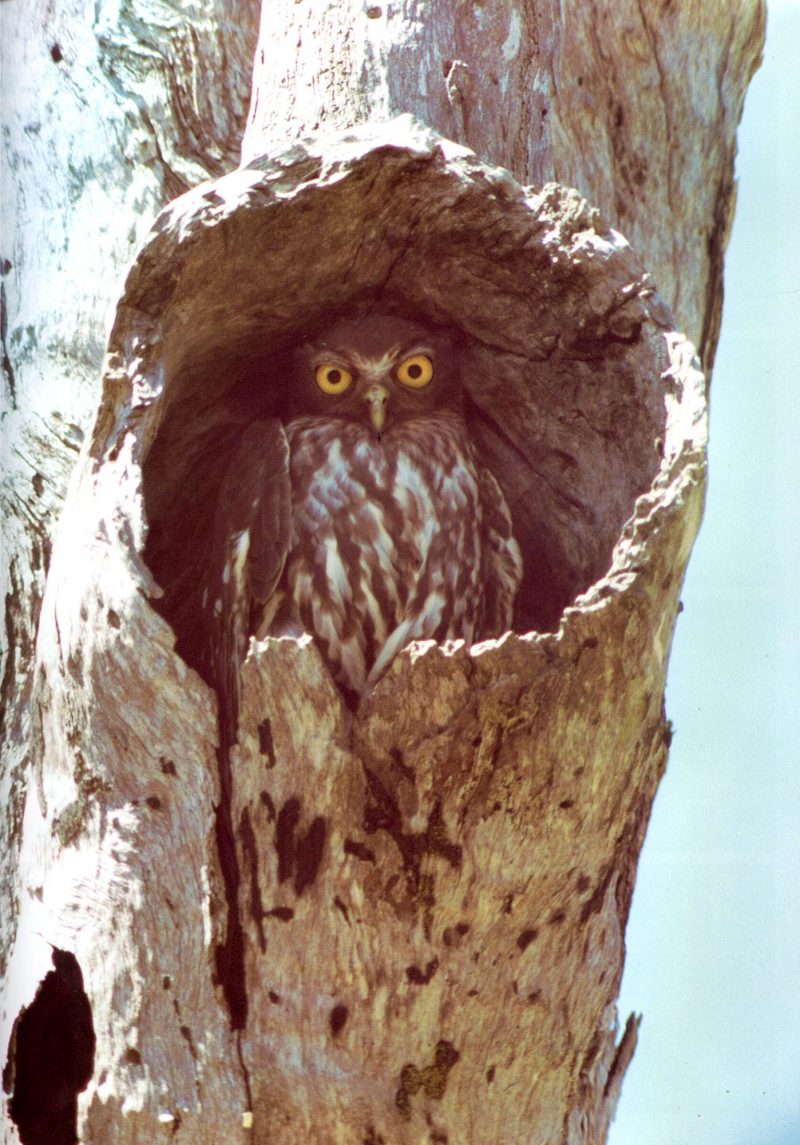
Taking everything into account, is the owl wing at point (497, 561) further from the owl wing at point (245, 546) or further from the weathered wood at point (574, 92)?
the weathered wood at point (574, 92)

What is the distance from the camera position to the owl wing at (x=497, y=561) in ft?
10.4

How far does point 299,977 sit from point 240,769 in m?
0.34

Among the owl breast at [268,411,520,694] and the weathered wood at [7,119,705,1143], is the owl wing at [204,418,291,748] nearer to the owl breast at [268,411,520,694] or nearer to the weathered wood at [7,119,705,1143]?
the owl breast at [268,411,520,694]

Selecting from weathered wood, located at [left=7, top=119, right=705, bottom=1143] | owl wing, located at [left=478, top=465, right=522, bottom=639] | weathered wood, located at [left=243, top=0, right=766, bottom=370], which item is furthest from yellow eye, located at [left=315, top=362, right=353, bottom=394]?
weathered wood, located at [left=7, top=119, right=705, bottom=1143]

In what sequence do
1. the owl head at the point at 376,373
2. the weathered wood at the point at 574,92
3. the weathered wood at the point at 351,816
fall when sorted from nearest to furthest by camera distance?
the weathered wood at the point at 351,816 → the weathered wood at the point at 574,92 → the owl head at the point at 376,373

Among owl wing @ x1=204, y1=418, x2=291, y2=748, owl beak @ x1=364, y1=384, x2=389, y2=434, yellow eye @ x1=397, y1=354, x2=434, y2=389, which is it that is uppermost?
yellow eye @ x1=397, y1=354, x2=434, y2=389

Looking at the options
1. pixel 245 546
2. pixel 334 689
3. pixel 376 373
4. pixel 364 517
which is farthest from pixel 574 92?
pixel 334 689

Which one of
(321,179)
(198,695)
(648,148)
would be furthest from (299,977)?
(648,148)

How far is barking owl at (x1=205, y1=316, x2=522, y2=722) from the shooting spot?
3002mm

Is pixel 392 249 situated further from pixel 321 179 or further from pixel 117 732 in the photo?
pixel 117 732

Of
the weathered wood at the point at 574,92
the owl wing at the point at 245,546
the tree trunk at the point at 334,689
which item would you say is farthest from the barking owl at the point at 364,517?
the weathered wood at the point at 574,92

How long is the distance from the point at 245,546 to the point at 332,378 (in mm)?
522

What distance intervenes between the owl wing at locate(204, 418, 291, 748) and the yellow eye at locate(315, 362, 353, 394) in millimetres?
251

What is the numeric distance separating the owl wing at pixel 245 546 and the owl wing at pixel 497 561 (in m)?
0.49
